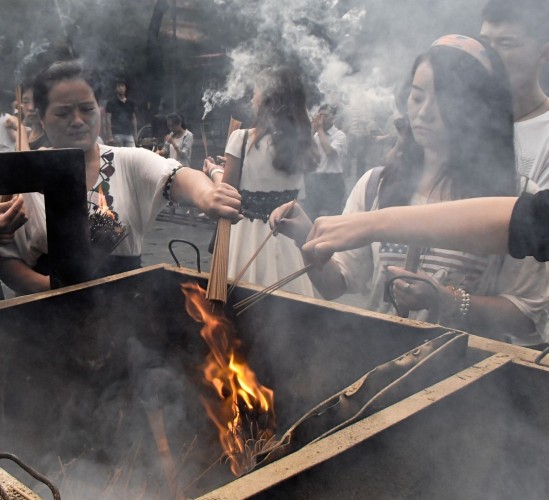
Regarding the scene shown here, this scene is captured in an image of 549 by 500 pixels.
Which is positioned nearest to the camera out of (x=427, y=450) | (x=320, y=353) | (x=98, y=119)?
(x=427, y=450)

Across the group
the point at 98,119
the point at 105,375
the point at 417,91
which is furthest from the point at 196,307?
the point at 417,91

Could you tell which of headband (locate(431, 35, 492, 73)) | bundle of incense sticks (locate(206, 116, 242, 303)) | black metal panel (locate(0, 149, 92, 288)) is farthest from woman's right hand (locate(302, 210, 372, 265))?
black metal panel (locate(0, 149, 92, 288))

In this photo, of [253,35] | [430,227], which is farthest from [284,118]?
[430,227]

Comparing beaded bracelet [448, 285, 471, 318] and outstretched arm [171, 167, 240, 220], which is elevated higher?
outstretched arm [171, 167, 240, 220]

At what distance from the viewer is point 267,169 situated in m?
3.50

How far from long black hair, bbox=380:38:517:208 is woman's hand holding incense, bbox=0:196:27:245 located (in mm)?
1604

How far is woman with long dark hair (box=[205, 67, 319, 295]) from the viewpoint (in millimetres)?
3268

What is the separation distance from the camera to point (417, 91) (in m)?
2.21

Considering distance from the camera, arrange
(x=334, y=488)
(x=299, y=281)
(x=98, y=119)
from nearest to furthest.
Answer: (x=334, y=488)
(x=98, y=119)
(x=299, y=281)

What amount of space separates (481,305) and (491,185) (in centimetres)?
48

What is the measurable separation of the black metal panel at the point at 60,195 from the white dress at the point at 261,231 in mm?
1242

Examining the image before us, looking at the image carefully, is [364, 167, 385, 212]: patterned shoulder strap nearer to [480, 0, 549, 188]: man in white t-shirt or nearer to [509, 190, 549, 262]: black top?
[480, 0, 549, 188]: man in white t-shirt

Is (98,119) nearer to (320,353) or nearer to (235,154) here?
(235,154)

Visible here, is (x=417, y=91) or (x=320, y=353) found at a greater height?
(x=417, y=91)
